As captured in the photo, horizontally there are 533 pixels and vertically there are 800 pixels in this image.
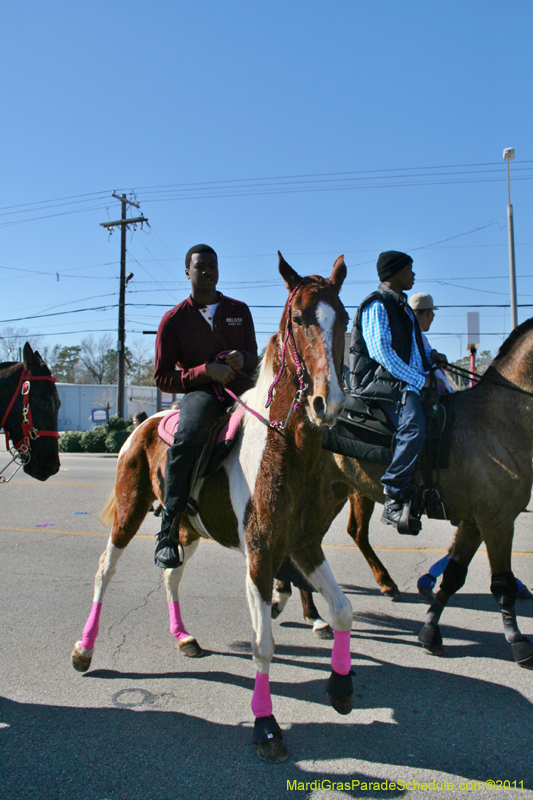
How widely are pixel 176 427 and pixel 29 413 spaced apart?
1.21 metres

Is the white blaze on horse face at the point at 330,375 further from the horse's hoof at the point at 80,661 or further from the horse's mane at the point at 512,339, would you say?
the horse's hoof at the point at 80,661

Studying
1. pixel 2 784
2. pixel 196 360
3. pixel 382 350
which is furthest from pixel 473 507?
pixel 2 784

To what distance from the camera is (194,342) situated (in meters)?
3.79

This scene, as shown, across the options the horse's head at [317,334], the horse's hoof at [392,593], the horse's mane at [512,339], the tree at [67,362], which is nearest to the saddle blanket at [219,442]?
the horse's head at [317,334]

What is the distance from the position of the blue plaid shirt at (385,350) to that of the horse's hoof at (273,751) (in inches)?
98.8

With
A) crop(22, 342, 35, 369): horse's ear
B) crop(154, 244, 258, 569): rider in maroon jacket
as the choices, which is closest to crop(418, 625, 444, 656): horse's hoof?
crop(154, 244, 258, 569): rider in maroon jacket

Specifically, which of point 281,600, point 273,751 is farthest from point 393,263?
point 273,751

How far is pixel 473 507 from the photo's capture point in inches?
160

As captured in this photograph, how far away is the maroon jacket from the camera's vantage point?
12.3 feet

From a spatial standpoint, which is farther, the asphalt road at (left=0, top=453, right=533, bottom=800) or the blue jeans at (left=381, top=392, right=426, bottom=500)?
the blue jeans at (left=381, top=392, right=426, bottom=500)

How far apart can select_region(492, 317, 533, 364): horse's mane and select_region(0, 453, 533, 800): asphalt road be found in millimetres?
2303

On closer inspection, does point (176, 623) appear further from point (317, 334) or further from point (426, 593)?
point (317, 334)

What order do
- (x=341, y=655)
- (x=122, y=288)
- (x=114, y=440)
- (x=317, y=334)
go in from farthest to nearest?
(x=122, y=288) → (x=114, y=440) → (x=341, y=655) → (x=317, y=334)

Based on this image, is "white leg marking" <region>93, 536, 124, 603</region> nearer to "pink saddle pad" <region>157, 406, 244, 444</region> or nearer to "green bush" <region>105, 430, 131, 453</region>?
"pink saddle pad" <region>157, 406, 244, 444</region>
